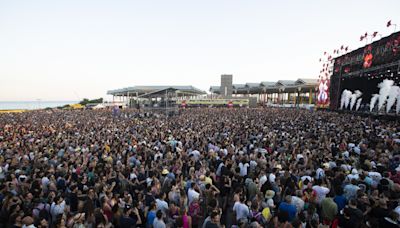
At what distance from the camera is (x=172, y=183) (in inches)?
249

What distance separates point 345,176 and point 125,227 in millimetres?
5544

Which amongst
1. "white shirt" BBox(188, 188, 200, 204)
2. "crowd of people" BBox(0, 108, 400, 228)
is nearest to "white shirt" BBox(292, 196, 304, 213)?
"crowd of people" BBox(0, 108, 400, 228)

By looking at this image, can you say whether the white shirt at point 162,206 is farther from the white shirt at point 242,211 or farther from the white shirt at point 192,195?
the white shirt at point 242,211

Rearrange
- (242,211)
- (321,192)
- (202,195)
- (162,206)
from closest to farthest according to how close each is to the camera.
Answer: (242,211)
(162,206)
(321,192)
(202,195)

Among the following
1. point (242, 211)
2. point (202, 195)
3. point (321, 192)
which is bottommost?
point (202, 195)

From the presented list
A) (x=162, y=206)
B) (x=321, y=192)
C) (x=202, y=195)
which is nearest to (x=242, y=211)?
(x=202, y=195)

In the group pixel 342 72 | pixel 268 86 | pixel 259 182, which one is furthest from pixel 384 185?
pixel 268 86

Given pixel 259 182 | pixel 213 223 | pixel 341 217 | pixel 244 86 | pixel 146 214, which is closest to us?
pixel 213 223

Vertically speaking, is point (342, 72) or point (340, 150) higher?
point (342, 72)

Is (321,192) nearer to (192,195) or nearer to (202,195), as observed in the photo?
(202,195)

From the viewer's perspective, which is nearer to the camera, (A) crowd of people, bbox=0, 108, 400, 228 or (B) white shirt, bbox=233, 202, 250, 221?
(A) crowd of people, bbox=0, 108, 400, 228

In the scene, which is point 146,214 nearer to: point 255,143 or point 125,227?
point 125,227

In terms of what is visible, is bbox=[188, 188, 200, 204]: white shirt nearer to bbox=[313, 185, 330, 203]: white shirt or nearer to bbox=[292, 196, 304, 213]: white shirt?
bbox=[292, 196, 304, 213]: white shirt

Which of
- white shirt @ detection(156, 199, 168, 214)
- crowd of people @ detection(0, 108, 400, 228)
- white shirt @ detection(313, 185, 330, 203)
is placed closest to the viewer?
crowd of people @ detection(0, 108, 400, 228)
